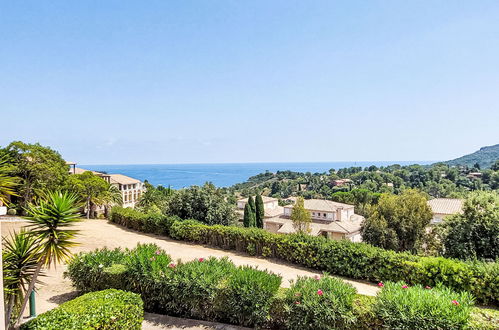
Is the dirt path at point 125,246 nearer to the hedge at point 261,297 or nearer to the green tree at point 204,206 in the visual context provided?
the hedge at point 261,297

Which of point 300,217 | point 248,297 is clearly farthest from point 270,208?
point 248,297

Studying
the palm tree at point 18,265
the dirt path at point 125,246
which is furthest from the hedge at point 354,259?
the palm tree at point 18,265

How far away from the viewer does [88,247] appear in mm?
13078

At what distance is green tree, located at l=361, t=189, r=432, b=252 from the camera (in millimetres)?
16781

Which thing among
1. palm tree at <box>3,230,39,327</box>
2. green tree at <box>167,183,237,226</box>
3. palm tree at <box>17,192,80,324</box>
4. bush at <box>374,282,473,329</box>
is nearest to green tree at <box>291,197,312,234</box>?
green tree at <box>167,183,237,226</box>

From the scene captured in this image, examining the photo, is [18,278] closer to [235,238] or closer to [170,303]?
[170,303]

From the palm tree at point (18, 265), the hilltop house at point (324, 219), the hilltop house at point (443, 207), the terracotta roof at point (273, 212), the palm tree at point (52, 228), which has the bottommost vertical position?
the terracotta roof at point (273, 212)

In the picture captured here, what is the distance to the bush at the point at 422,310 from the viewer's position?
455 centimetres

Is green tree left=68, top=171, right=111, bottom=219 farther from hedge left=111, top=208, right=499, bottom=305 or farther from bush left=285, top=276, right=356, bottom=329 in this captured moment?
bush left=285, top=276, right=356, bottom=329

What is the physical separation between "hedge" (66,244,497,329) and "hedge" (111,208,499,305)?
259 centimetres

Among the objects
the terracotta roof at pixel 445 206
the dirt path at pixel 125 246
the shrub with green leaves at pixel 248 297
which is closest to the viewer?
the shrub with green leaves at pixel 248 297

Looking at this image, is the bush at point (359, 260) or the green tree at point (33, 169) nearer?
the bush at point (359, 260)

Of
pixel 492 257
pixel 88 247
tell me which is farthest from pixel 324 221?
pixel 88 247

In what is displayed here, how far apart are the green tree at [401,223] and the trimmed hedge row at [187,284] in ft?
44.4
